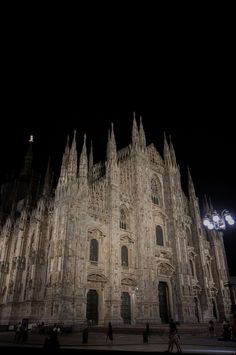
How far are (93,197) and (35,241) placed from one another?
10.1m

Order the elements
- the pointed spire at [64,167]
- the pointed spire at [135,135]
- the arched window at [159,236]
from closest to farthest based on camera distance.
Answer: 1. the pointed spire at [64,167]
2. the arched window at [159,236]
3. the pointed spire at [135,135]

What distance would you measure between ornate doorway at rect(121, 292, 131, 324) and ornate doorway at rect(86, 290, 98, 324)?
360 centimetres

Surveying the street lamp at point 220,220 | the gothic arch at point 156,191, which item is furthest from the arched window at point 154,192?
the street lamp at point 220,220

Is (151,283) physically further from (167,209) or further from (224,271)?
(224,271)

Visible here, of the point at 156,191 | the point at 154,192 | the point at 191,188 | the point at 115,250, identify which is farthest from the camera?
the point at 191,188

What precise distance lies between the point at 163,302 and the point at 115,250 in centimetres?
1086

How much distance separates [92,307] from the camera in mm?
29141

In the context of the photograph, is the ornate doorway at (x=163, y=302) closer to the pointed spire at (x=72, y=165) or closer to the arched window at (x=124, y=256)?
the arched window at (x=124, y=256)

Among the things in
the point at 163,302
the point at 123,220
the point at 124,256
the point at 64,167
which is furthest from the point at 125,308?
the point at 64,167

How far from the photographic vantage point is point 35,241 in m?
36.2

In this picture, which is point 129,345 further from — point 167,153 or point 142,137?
point 167,153

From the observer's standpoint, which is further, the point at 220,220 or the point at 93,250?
the point at 93,250

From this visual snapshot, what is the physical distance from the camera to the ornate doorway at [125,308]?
1236 inches

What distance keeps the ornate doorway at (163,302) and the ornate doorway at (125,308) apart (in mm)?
5449
